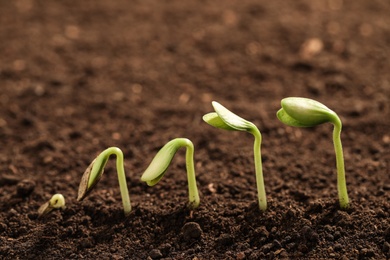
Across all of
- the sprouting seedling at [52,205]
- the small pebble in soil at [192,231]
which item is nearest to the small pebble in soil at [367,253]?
the small pebble in soil at [192,231]

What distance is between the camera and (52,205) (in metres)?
1.79

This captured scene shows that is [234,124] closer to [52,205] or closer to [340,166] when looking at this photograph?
[340,166]

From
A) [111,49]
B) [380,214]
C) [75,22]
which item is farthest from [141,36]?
[380,214]

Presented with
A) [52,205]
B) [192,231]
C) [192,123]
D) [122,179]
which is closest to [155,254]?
[192,231]

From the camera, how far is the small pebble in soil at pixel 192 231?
1.71 meters

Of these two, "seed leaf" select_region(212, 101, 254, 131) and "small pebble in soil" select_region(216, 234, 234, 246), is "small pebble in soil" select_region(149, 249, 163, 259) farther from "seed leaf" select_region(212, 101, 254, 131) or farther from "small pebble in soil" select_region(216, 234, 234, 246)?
"seed leaf" select_region(212, 101, 254, 131)

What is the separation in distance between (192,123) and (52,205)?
764 mm

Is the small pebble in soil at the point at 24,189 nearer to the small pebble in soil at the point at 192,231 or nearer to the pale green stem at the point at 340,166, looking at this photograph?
the small pebble in soil at the point at 192,231

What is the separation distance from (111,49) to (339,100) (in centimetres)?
106

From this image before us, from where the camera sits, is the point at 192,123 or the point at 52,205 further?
the point at 192,123

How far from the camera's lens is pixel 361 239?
1.67 m

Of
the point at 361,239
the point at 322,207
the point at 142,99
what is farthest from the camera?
the point at 142,99

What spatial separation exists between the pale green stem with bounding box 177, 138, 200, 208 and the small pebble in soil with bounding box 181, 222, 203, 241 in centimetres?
9

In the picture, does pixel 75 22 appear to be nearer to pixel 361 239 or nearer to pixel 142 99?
pixel 142 99
